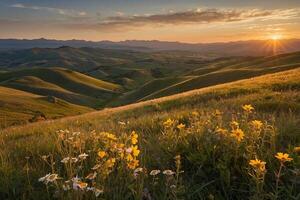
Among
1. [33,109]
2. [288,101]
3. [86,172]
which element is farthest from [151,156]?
[33,109]

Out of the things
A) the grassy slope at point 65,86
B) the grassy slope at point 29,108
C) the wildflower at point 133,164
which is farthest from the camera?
the grassy slope at point 65,86

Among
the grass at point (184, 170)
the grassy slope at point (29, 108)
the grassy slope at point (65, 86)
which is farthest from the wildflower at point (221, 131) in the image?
the grassy slope at point (65, 86)

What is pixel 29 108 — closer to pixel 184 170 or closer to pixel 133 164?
pixel 184 170

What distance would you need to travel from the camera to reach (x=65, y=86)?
509 feet

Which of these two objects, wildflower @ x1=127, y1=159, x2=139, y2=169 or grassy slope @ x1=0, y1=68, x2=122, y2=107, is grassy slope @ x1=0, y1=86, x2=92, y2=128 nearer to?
grassy slope @ x1=0, y1=68, x2=122, y2=107

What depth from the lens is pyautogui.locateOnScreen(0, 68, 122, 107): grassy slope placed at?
429 ft

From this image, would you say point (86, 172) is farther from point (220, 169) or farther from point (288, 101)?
point (288, 101)

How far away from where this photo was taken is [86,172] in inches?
198

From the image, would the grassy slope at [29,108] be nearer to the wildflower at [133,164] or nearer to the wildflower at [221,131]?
the wildflower at [221,131]

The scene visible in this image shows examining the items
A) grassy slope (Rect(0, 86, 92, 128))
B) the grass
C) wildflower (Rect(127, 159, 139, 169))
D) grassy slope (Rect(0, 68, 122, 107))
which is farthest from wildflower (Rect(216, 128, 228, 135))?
grassy slope (Rect(0, 68, 122, 107))

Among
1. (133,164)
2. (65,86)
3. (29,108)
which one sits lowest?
(65,86)

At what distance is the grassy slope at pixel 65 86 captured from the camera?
13075 cm

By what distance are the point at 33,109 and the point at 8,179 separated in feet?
283

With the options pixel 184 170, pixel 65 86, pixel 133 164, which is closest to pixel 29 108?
pixel 65 86
